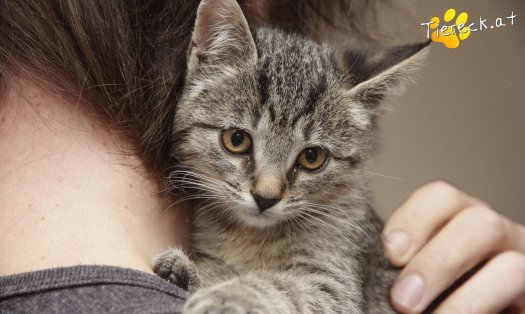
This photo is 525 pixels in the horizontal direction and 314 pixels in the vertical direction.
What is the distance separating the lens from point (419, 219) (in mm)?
1719

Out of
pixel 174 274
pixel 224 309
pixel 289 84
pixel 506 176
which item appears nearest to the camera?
Answer: pixel 224 309

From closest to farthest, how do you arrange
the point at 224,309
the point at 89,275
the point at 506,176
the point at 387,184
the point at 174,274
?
the point at 89,275, the point at 224,309, the point at 174,274, the point at 506,176, the point at 387,184

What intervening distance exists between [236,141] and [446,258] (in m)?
0.71

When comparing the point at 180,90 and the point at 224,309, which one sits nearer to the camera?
the point at 224,309

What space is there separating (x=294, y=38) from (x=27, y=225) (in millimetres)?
994

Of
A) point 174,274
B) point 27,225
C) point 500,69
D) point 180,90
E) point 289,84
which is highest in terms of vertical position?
point 500,69

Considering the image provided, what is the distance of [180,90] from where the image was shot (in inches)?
60.7

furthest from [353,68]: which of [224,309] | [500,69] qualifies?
[224,309]

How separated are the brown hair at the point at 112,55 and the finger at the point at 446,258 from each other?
2.66 feet

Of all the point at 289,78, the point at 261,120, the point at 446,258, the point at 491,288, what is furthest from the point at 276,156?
the point at 491,288

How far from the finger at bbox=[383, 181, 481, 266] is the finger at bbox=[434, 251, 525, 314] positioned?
19 centimetres

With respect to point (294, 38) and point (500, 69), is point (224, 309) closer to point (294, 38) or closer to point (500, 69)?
point (294, 38)

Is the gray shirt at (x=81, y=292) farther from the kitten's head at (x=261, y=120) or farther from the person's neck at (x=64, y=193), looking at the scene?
the kitten's head at (x=261, y=120)

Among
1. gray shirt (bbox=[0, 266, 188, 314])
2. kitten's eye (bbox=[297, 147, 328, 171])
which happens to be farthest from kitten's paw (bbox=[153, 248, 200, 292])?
kitten's eye (bbox=[297, 147, 328, 171])
